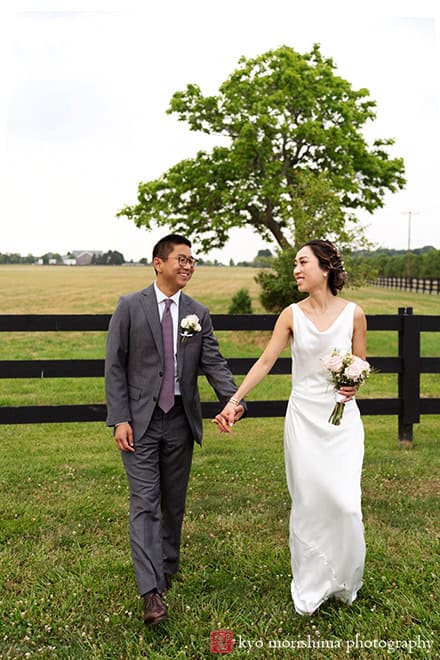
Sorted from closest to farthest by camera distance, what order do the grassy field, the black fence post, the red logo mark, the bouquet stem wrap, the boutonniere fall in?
the red logo mark
the grassy field
the bouquet stem wrap
the boutonniere
the black fence post

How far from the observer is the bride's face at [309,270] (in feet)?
13.4

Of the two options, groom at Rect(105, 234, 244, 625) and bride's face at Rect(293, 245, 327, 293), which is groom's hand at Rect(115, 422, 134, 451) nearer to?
groom at Rect(105, 234, 244, 625)

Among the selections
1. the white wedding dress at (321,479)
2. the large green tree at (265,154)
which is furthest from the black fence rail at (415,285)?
the white wedding dress at (321,479)

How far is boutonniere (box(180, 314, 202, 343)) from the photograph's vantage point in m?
4.13

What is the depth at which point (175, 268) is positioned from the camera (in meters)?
4.09

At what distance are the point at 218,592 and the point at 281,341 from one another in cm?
163

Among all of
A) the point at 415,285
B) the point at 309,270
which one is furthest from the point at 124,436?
the point at 415,285

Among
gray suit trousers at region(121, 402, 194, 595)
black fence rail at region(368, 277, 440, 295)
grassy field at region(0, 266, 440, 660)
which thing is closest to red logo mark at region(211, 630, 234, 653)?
grassy field at region(0, 266, 440, 660)

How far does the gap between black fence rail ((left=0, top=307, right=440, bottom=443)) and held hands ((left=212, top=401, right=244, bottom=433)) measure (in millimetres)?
2829

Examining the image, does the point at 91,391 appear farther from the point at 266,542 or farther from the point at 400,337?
the point at 266,542

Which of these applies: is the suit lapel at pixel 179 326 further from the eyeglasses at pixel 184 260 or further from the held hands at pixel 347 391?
the held hands at pixel 347 391

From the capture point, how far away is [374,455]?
7586mm

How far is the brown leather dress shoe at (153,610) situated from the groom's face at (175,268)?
1828 millimetres

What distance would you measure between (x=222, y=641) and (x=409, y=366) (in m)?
4.95
